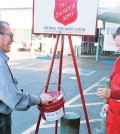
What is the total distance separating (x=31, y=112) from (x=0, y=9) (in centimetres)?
2105

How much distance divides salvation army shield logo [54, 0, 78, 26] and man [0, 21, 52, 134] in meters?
1.20

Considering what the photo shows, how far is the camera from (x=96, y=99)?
814cm

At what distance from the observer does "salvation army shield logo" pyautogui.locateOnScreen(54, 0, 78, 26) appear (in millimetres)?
3997

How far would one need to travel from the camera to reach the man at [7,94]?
2797mm

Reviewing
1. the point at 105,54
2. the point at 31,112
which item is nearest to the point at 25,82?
the point at 31,112

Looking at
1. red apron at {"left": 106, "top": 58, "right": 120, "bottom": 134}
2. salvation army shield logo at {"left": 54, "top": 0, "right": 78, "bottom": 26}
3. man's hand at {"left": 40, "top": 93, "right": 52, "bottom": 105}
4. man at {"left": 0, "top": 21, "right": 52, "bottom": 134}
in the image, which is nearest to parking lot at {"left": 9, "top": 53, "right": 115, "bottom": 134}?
salvation army shield logo at {"left": 54, "top": 0, "right": 78, "bottom": 26}

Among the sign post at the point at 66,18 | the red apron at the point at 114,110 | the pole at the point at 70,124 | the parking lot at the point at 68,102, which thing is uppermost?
the sign post at the point at 66,18

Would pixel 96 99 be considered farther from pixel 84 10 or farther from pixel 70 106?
pixel 84 10

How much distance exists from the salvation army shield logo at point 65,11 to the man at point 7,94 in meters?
1.20

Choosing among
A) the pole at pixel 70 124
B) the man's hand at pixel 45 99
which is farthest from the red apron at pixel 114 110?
the pole at pixel 70 124

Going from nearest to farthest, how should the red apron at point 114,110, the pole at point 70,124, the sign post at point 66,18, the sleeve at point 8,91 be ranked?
the sleeve at point 8,91 < the red apron at point 114,110 < the sign post at point 66,18 < the pole at point 70,124

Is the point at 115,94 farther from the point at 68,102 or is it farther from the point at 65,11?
the point at 68,102

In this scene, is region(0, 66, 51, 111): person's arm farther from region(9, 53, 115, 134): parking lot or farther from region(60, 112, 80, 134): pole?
region(9, 53, 115, 134): parking lot

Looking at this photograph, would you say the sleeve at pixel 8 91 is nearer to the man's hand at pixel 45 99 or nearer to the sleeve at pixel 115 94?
the man's hand at pixel 45 99
